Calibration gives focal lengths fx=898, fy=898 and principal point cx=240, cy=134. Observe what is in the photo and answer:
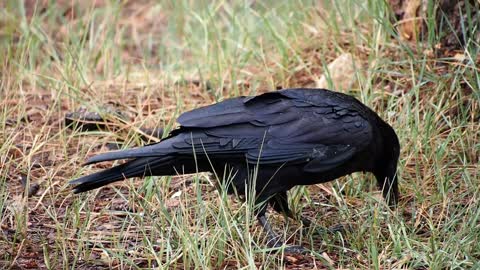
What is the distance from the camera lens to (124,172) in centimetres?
416

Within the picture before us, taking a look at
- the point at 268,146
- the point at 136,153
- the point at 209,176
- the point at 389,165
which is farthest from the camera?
the point at 209,176

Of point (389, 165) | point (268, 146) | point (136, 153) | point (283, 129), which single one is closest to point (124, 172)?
point (136, 153)

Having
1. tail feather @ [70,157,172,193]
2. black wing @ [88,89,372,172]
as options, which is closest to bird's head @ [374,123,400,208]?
black wing @ [88,89,372,172]

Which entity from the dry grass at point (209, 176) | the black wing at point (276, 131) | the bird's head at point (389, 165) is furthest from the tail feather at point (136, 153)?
the bird's head at point (389, 165)

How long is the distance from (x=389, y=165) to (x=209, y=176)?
38.8 inches

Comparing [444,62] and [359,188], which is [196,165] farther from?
[444,62]

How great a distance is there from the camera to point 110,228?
14.7 ft

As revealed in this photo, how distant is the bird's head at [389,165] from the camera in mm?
4625

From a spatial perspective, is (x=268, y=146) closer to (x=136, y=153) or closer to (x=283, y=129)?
(x=283, y=129)

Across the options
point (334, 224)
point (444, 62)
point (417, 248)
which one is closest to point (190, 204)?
point (334, 224)

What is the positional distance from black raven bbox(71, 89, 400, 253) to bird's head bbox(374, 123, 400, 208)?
5.1 inches

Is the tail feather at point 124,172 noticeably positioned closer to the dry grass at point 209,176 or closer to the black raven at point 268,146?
the black raven at point 268,146

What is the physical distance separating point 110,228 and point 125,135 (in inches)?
44.6

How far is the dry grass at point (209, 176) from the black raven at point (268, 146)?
165mm
